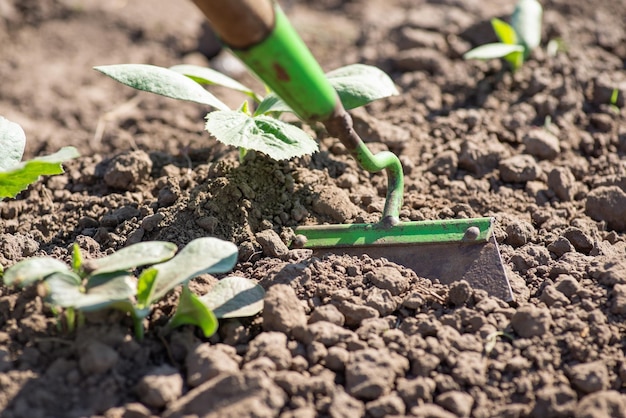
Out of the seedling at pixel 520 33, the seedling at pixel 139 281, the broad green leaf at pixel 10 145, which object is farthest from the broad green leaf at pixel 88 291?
the seedling at pixel 520 33

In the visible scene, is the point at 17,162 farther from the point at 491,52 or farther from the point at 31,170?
the point at 491,52

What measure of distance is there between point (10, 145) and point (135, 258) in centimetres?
63

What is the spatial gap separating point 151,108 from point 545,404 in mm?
2310

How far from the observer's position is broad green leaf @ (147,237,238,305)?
174cm

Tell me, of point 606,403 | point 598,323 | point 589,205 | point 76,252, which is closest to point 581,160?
point 589,205

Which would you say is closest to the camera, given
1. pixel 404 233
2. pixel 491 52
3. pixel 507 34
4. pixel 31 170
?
pixel 31 170

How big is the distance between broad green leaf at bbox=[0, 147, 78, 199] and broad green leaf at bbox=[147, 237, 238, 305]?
361 millimetres

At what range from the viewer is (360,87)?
226 centimetres

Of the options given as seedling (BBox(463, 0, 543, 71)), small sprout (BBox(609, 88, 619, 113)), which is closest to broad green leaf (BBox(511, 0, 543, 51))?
seedling (BBox(463, 0, 543, 71))

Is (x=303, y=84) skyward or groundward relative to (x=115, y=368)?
skyward

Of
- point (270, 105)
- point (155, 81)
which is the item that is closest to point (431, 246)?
point (270, 105)

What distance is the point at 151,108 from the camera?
11.0 feet

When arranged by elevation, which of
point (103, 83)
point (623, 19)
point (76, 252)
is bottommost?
point (103, 83)

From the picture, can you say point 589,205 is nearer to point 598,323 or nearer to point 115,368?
point 598,323
